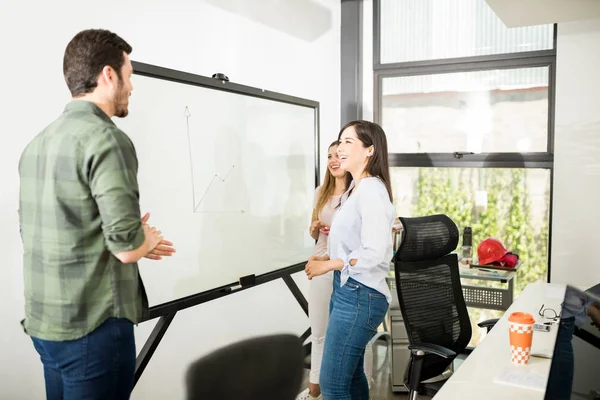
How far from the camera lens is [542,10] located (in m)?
2.91

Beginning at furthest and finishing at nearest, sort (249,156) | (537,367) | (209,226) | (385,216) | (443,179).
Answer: (443,179)
(249,156)
(209,226)
(385,216)
(537,367)

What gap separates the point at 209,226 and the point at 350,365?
35.4 inches

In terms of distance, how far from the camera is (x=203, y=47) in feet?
8.54

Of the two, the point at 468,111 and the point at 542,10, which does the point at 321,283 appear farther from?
the point at 542,10

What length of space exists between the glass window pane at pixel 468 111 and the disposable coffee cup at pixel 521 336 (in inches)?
93.3

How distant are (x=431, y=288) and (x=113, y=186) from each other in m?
1.51

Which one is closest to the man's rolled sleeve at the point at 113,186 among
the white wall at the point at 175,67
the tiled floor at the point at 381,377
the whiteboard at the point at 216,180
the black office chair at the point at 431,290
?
the white wall at the point at 175,67

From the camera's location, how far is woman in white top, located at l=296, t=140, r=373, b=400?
122 inches

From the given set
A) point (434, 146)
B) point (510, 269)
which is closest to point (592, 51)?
point (434, 146)

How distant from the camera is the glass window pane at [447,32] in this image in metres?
3.76

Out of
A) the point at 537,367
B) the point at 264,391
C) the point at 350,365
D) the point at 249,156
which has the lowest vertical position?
the point at 264,391

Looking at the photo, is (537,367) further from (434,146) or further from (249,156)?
(434,146)

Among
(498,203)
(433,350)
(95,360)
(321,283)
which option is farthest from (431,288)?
(498,203)

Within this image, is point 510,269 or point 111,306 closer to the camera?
point 111,306
